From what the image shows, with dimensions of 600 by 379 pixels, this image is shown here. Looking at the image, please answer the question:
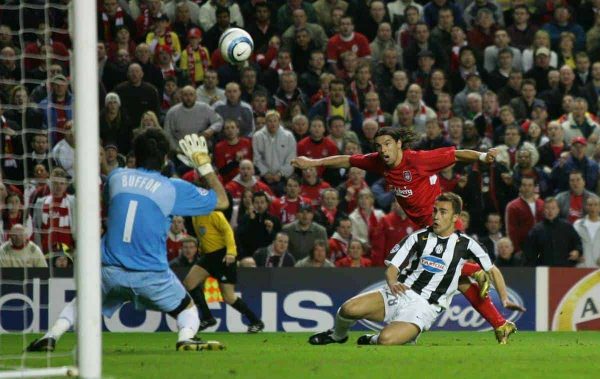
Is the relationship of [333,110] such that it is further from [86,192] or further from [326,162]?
[86,192]

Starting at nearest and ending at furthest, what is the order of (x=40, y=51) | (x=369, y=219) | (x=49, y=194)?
1. (x=49, y=194)
2. (x=369, y=219)
3. (x=40, y=51)

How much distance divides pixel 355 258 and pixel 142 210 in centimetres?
684

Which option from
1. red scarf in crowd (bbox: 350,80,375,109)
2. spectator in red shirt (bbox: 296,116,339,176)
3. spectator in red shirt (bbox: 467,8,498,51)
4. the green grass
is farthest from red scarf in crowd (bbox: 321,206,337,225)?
the green grass

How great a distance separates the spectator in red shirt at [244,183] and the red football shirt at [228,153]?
0.50 metres

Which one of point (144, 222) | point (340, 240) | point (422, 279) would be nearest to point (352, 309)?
point (422, 279)

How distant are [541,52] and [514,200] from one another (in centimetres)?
342

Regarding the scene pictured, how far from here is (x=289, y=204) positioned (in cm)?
1686

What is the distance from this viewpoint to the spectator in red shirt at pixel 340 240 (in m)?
16.4

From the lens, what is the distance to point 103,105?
17438 mm

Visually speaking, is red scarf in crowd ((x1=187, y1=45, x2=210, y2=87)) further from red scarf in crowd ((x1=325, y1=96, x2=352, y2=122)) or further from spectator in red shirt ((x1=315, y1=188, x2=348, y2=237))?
spectator in red shirt ((x1=315, y1=188, x2=348, y2=237))

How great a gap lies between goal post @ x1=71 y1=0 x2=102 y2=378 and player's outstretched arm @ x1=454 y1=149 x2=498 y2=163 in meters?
4.89

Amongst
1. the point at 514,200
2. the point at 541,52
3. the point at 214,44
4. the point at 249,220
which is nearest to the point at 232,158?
the point at 249,220

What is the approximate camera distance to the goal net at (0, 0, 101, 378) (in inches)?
299

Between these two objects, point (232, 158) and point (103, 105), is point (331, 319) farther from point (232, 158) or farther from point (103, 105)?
point (103, 105)
